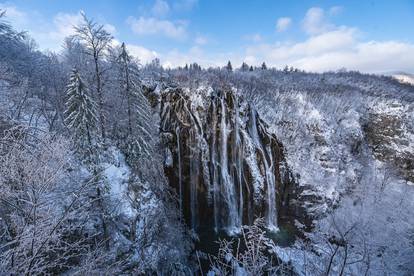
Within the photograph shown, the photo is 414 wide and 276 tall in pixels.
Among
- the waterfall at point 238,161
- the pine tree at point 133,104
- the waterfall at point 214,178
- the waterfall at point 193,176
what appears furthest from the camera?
the waterfall at point 238,161

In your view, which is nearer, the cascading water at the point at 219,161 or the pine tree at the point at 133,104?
the pine tree at the point at 133,104

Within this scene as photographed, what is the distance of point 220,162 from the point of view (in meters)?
19.5

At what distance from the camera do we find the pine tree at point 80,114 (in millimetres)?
11727

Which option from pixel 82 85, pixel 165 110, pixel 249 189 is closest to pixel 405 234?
pixel 249 189

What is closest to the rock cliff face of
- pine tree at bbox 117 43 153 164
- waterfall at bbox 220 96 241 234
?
waterfall at bbox 220 96 241 234

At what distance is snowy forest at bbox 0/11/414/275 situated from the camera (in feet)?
39.3

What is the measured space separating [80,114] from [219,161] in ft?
37.9

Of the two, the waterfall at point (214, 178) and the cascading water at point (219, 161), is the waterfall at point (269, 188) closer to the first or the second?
the cascading water at point (219, 161)

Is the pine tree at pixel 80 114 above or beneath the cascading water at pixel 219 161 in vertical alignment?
above

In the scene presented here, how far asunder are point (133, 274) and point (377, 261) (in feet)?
66.3

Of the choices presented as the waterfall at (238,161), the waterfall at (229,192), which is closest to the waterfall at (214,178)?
the waterfall at (229,192)

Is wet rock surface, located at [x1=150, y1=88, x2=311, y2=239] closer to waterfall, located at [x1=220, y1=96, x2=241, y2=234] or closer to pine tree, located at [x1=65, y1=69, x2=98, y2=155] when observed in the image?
waterfall, located at [x1=220, y1=96, x2=241, y2=234]

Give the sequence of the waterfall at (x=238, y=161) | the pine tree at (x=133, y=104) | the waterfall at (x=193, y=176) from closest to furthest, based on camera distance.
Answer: the pine tree at (x=133, y=104) < the waterfall at (x=193, y=176) < the waterfall at (x=238, y=161)

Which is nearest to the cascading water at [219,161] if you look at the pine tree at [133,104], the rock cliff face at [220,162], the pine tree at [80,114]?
the rock cliff face at [220,162]
